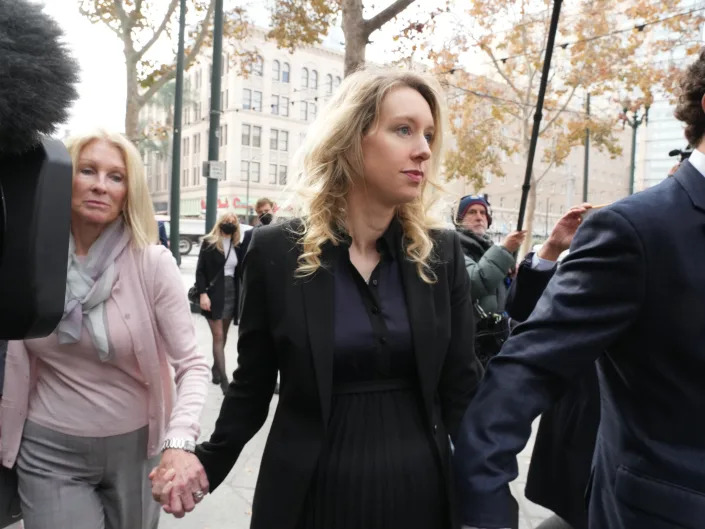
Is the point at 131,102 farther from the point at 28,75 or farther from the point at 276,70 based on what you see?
the point at 276,70

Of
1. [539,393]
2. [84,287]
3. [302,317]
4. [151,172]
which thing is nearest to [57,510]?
[84,287]

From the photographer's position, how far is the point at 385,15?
Result: 745 cm

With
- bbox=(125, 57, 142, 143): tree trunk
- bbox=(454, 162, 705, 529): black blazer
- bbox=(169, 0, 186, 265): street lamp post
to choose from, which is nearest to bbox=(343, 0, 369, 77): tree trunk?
bbox=(454, 162, 705, 529): black blazer

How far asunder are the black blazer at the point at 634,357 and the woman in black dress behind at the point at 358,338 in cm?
42

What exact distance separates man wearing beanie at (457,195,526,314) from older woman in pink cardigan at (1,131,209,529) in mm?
2336

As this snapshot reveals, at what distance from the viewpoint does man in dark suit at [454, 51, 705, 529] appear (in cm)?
142

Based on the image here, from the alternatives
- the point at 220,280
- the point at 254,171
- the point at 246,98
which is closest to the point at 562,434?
the point at 220,280

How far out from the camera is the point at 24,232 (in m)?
0.89

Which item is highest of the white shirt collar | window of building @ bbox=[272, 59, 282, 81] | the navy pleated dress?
window of building @ bbox=[272, 59, 282, 81]

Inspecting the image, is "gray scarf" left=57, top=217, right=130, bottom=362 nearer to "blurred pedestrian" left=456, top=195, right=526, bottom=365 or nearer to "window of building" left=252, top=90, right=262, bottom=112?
"blurred pedestrian" left=456, top=195, right=526, bottom=365

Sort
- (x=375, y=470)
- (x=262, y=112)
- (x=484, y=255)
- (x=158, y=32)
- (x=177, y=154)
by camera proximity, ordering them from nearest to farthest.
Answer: (x=375, y=470) < (x=484, y=255) < (x=158, y=32) < (x=177, y=154) < (x=262, y=112)

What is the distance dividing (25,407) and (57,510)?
1.18 ft

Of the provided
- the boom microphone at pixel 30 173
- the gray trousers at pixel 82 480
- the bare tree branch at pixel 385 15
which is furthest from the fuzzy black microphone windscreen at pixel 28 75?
the bare tree branch at pixel 385 15

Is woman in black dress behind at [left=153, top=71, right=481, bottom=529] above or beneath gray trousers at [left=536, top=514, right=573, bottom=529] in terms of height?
above
